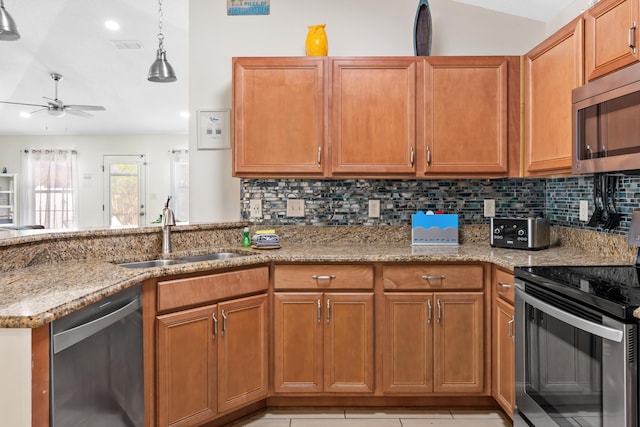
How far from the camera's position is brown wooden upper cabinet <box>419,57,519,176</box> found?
109 inches

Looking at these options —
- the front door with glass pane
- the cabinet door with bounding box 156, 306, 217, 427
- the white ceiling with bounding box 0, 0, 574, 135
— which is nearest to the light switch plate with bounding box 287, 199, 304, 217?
the cabinet door with bounding box 156, 306, 217, 427

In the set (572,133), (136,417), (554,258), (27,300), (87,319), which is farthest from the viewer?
(554,258)

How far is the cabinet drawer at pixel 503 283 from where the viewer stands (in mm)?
2209

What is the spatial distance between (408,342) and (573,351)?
3.25 feet

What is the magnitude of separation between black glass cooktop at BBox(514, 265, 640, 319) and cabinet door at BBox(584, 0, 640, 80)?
0.83 metres

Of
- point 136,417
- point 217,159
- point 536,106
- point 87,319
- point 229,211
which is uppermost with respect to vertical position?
point 536,106

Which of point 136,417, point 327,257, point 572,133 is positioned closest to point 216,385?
point 136,417

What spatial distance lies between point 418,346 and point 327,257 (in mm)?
669

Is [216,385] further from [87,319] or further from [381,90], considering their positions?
[381,90]

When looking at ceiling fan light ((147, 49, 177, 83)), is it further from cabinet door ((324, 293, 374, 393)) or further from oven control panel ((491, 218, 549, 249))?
oven control panel ((491, 218, 549, 249))

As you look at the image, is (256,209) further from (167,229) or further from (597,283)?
(597,283)

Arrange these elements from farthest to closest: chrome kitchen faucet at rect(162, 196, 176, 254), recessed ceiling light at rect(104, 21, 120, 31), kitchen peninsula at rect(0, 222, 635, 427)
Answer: recessed ceiling light at rect(104, 21, 120, 31)
chrome kitchen faucet at rect(162, 196, 176, 254)
kitchen peninsula at rect(0, 222, 635, 427)

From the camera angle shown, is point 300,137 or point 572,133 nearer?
point 572,133

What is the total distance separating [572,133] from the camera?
2146 millimetres
